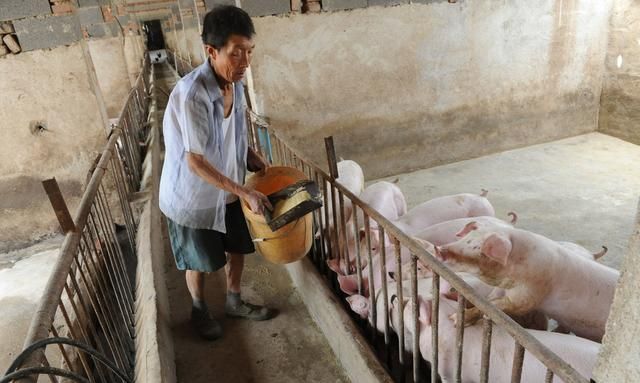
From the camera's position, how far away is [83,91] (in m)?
4.71

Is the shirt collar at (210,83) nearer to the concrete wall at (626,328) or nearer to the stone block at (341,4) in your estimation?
the concrete wall at (626,328)

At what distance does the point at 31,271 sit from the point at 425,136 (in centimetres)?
530

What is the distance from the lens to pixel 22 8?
4.28m

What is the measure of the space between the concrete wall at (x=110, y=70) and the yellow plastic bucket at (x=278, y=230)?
8200 millimetres

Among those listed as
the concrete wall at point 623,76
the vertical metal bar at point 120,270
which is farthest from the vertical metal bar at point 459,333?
the concrete wall at point 623,76

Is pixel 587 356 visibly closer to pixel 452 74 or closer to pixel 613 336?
pixel 613 336

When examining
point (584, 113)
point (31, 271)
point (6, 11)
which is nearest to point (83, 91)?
point (6, 11)

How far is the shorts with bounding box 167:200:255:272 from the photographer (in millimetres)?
2541

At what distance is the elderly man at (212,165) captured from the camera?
2139mm

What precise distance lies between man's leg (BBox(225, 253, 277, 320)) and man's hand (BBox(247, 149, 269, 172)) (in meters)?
0.63

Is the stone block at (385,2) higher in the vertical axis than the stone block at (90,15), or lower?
lower

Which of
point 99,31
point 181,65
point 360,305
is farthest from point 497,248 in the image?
point 181,65

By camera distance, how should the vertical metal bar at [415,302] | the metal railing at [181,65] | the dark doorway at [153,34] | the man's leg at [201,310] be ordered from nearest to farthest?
the vertical metal bar at [415,302], the man's leg at [201,310], the metal railing at [181,65], the dark doorway at [153,34]

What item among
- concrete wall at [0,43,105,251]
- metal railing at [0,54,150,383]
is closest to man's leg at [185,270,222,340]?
metal railing at [0,54,150,383]
